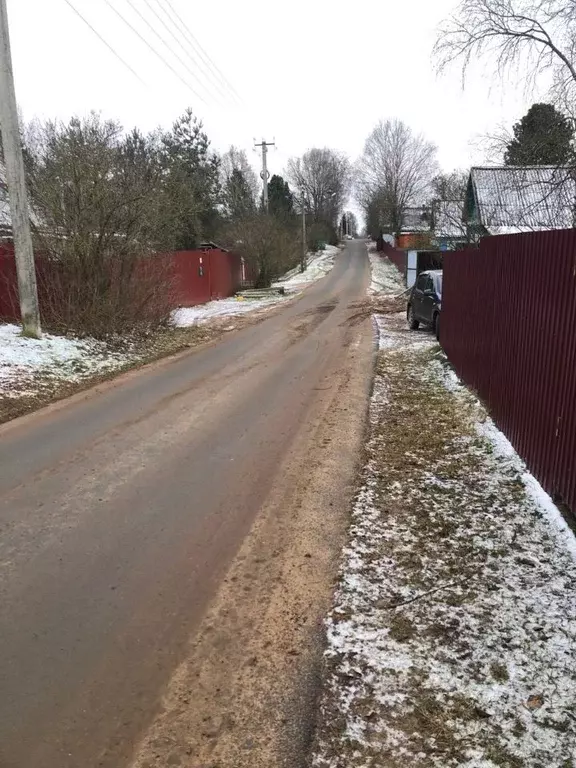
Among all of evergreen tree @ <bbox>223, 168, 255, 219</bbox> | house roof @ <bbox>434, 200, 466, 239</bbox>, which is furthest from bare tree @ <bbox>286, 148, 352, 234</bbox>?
house roof @ <bbox>434, 200, 466, 239</bbox>

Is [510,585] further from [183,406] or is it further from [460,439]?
[183,406]

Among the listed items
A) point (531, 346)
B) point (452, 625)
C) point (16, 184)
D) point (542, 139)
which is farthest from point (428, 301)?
point (452, 625)

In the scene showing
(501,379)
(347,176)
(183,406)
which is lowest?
(183,406)

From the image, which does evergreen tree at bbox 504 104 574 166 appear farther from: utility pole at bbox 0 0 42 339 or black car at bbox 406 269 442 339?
utility pole at bbox 0 0 42 339

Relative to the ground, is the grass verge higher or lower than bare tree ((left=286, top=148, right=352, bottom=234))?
lower

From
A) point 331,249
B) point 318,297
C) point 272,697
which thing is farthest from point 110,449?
point 331,249

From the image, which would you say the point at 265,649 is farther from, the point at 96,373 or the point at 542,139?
the point at 542,139

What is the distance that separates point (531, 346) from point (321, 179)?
106422mm

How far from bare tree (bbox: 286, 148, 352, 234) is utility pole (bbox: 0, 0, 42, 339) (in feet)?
308

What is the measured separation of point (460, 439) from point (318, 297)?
22.7 meters

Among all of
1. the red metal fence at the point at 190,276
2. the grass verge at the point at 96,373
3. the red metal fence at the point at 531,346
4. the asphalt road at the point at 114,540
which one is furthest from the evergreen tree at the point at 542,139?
the red metal fence at the point at 190,276

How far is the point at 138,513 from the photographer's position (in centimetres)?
468

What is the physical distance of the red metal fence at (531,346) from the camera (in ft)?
14.3

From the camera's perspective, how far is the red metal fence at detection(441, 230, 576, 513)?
4352 mm
